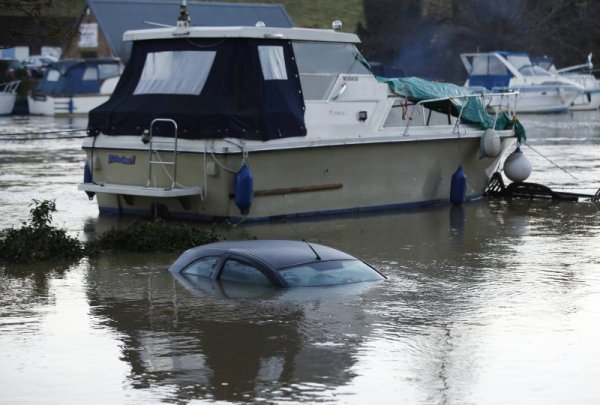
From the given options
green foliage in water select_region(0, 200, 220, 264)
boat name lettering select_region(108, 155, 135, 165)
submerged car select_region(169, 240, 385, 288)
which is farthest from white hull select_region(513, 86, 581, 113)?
submerged car select_region(169, 240, 385, 288)

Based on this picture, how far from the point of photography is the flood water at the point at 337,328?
10.6 metres

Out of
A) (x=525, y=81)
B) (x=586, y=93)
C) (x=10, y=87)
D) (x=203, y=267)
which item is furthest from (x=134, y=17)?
(x=203, y=267)

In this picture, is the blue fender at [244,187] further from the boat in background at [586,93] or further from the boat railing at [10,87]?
the boat in background at [586,93]

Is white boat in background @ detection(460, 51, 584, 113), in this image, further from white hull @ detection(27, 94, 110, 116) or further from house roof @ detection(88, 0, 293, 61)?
white hull @ detection(27, 94, 110, 116)

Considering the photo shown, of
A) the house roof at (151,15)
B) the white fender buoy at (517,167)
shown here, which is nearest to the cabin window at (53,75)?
the house roof at (151,15)

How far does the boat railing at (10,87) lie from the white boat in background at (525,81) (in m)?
21.0

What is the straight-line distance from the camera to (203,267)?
15109mm

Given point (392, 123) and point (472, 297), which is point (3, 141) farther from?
point (472, 297)

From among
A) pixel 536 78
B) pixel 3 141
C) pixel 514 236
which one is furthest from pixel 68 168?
pixel 536 78

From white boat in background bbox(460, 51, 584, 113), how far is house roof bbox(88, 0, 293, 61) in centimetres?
1412

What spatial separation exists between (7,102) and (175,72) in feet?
128

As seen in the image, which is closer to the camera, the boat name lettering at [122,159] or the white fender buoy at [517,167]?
the boat name lettering at [122,159]

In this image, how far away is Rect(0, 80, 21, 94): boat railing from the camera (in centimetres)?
5997

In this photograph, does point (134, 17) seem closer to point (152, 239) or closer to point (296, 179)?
point (296, 179)
